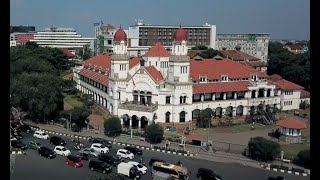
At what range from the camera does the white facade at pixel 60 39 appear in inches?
3206

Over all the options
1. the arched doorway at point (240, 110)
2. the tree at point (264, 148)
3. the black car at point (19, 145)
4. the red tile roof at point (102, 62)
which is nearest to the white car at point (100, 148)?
the black car at point (19, 145)

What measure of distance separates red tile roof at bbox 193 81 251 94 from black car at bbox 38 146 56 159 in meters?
10.00

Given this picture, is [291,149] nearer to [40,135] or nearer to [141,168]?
[141,168]

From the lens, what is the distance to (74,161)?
16.0 metres

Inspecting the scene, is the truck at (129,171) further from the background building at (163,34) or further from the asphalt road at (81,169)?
the background building at (163,34)

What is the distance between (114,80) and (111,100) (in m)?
1.47

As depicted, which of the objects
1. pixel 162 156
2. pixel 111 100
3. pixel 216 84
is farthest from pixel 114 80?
pixel 162 156

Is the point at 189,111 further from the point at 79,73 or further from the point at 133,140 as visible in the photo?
the point at 79,73

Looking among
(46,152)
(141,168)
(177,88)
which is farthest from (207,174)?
(177,88)

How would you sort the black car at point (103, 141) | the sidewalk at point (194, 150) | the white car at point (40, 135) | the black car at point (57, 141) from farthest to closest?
the white car at point (40, 135), the black car at point (57, 141), the black car at point (103, 141), the sidewalk at point (194, 150)

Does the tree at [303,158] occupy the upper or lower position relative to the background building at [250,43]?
lower

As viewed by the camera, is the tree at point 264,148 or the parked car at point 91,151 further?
the parked car at point 91,151

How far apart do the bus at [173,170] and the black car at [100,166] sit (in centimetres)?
168

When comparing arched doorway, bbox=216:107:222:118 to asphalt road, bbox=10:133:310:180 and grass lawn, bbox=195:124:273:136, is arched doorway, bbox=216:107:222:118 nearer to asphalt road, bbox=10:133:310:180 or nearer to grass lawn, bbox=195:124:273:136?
grass lawn, bbox=195:124:273:136
